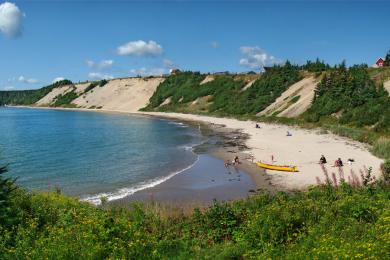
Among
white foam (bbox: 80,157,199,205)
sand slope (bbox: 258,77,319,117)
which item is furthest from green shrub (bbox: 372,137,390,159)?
sand slope (bbox: 258,77,319,117)

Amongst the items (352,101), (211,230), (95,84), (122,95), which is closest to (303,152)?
(352,101)

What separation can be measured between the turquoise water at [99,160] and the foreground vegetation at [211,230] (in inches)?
291

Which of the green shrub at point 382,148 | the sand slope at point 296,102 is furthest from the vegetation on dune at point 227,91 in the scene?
the green shrub at point 382,148

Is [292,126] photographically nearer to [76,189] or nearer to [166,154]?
[166,154]

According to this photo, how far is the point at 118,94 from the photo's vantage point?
165 meters

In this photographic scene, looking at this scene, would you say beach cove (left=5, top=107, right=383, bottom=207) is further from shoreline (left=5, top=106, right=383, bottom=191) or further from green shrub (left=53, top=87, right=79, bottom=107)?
green shrub (left=53, top=87, right=79, bottom=107)

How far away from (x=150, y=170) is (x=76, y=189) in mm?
8444

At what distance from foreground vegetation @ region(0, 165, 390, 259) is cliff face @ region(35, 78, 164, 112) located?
126 m

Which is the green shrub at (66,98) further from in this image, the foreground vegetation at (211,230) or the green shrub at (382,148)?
the foreground vegetation at (211,230)

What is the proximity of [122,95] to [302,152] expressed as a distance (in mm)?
126748

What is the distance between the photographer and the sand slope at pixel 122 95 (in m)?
149

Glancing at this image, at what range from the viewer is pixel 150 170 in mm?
37469

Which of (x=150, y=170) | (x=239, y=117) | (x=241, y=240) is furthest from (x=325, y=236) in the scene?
(x=239, y=117)

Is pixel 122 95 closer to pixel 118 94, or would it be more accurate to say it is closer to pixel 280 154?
pixel 118 94
